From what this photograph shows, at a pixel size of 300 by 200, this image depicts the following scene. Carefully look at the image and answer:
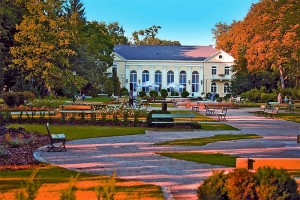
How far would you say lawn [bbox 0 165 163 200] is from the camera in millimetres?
8148

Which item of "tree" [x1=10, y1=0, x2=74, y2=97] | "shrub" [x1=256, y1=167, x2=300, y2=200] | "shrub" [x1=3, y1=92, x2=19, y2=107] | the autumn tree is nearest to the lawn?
"shrub" [x1=256, y1=167, x2=300, y2=200]

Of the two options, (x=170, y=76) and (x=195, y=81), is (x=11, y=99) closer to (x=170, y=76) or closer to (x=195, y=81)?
(x=170, y=76)

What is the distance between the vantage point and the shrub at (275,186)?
17.7 ft

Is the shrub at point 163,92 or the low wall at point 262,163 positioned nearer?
the low wall at point 262,163

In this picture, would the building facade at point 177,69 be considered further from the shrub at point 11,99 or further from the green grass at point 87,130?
the green grass at point 87,130

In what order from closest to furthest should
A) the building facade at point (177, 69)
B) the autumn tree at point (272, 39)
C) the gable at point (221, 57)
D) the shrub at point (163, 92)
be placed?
the autumn tree at point (272, 39) → the shrub at point (163, 92) → the gable at point (221, 57) → the building facade at point (177, 69)

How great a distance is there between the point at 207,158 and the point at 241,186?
23.1ft

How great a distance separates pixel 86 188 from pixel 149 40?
103 meters

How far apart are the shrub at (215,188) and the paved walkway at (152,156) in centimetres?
211

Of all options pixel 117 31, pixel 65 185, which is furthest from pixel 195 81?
pixel 65 185

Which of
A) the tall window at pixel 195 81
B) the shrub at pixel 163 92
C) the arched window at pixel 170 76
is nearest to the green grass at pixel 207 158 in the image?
the shrub at pixel 163 92

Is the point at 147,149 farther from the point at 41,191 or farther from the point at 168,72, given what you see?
the point at 168,72

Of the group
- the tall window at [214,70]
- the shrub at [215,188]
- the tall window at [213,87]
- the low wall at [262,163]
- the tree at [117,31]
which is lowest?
the shrub at [215,188]

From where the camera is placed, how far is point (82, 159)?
40.4ft
